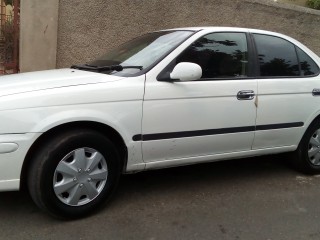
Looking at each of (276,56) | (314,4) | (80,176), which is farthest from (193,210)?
(314,4)

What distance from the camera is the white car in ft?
10.4

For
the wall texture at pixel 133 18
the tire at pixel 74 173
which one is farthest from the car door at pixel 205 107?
the wall texture at pixel 133 18

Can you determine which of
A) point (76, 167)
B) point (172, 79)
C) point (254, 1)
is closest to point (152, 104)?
point (172, 79)

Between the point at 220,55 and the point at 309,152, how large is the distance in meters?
1.67

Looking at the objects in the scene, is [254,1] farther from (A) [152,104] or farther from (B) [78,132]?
(B) [78,132]

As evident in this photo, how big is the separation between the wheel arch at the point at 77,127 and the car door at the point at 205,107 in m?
0.20

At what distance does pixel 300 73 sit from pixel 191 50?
4.88 ft

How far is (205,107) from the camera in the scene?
384 centimetres

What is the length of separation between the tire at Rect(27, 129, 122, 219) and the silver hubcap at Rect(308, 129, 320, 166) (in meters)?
2.43

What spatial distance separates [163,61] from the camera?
3.72 meters

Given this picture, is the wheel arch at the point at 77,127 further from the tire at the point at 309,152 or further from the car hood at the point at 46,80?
the tire at the point at 309,152

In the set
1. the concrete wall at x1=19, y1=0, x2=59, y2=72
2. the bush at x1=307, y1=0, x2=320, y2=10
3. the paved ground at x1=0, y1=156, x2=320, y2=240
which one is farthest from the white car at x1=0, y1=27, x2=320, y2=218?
the bush at x1=307, y1=0, x2=320, y2=10

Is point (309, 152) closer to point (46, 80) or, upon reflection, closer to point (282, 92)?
point (282, 92)

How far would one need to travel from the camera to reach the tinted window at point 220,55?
3.95 m
